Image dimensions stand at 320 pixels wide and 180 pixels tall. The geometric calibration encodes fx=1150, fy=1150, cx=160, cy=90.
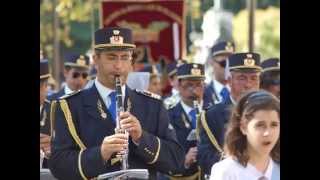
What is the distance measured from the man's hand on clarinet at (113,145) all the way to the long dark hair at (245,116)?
0.70m

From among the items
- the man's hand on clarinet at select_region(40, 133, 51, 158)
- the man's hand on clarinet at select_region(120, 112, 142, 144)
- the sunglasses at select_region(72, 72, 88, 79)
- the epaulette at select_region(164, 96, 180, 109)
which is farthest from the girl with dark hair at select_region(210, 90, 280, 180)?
the sunglasses at select_region(72, 72, 88, 79)

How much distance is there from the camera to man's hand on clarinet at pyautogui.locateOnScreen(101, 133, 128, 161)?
6.43m

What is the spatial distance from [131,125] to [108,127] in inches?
8.2

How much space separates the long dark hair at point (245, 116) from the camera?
6.63 metres

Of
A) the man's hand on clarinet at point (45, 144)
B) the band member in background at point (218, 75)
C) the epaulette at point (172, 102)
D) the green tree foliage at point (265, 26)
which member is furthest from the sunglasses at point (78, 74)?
the green tree foliage at point (265, 26)

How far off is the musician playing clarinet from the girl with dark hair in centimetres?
34

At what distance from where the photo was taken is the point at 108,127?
21.9ft

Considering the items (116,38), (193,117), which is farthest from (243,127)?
(193,117)

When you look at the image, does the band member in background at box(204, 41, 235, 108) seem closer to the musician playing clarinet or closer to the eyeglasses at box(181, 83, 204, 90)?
the eyeglasses at box(181, 83, 204, 90)

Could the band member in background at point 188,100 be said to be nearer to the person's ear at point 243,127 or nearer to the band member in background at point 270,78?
the band member in background at point 270,78

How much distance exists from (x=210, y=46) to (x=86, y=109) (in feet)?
12.7
